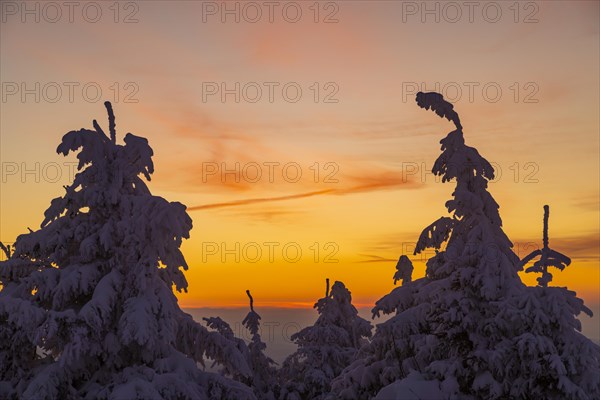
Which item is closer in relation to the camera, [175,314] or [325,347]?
[175,314]

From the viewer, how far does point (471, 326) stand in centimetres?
1728

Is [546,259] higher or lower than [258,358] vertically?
higher

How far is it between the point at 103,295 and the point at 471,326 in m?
9.55

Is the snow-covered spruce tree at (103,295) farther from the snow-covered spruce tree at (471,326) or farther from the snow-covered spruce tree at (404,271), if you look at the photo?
the snow-covered spruce tree at (404,271)

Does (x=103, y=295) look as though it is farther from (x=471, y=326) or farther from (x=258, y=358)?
(x=258, y=358)

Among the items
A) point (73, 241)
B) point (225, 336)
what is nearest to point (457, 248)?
point (225, 336)

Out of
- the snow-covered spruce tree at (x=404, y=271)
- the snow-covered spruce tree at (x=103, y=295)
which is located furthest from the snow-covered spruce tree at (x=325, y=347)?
the snow-covered spruce tree at (x=103, y=295)

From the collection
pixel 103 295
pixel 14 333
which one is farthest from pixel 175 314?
pixel 14 333

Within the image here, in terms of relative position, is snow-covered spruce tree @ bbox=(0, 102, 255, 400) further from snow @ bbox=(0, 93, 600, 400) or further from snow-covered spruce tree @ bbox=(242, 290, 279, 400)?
snow-covered spruce tree @ bbox=(242, 290, 279, 400)

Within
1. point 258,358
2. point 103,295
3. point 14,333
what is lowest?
point 258,358

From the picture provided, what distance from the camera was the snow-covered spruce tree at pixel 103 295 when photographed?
15156 mm

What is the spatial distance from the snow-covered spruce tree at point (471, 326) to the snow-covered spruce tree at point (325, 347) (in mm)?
12147

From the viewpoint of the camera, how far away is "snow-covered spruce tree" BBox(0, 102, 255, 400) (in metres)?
15.2

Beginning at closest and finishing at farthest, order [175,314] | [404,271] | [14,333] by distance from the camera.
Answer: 1. [14,333]
2. [175,314]
3. [404,271]
